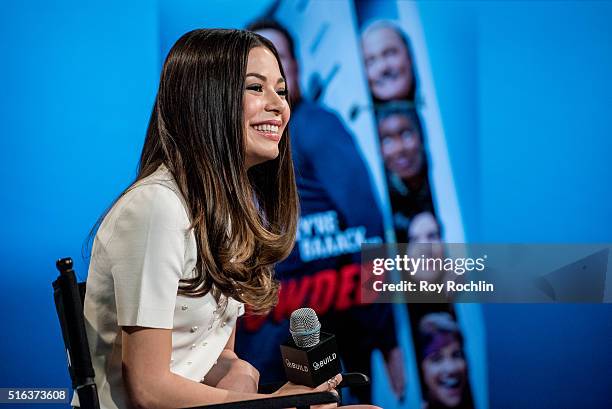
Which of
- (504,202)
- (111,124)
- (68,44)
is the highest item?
(68,44)

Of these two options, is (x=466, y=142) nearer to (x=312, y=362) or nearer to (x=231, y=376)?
(x=231, y=376)

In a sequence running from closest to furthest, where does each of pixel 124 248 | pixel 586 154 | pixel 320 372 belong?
pixel 124 248 → pixel 320 372 → pixel 586 154

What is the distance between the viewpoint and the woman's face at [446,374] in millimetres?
3672

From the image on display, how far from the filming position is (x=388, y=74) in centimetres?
362

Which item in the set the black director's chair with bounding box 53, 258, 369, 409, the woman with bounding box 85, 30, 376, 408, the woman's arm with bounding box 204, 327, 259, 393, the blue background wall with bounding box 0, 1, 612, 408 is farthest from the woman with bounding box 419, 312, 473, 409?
the black director's chair with bounding box 53, 258, 369, 409

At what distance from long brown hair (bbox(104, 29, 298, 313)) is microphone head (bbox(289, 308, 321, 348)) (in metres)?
0.18

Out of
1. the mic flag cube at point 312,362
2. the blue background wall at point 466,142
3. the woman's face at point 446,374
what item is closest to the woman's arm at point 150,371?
the mic flag cube at point 312,362

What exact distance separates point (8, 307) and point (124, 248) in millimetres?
2270

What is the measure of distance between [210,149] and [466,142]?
2030 millimetres

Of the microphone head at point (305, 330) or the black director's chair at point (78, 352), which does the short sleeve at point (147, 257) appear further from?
the microphone head at point (305, 330)

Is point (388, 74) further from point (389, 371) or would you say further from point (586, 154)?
point (389, 371)

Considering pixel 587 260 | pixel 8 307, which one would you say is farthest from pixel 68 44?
pixel 587 260

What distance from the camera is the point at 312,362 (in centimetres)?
180

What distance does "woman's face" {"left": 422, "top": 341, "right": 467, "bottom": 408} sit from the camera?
12.0 feet
